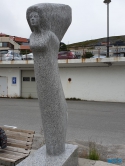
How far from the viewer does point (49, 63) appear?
2865mm

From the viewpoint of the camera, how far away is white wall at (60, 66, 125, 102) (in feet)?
47.8

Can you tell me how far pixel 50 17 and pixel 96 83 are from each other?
40.9ft

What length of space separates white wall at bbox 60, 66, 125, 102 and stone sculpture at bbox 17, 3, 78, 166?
11895mm

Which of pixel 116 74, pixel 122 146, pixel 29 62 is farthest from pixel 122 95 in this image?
pixel 122 146

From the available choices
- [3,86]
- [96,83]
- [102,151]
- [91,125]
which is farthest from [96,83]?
[102,151]

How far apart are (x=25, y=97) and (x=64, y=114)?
1444 centimetres

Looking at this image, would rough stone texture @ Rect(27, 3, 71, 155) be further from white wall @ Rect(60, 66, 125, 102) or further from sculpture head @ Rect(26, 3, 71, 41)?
white wall @ Rect(60, 66, 125, 102)

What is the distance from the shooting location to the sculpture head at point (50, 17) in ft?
9.12

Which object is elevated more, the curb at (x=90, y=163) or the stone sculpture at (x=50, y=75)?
the stone sculpture at (x=50, y=75)

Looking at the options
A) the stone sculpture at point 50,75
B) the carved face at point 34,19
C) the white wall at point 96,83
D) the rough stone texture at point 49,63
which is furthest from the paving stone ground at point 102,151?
the white wall at point 96,83

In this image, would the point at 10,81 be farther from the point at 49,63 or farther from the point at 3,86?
the point at 49,63

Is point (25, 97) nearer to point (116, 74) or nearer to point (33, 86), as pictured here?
point (33, 86)

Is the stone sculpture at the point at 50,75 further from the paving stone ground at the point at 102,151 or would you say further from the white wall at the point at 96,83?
the white wall at the point at 96,83

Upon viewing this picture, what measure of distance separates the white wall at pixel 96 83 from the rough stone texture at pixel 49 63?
11962 millimetres
